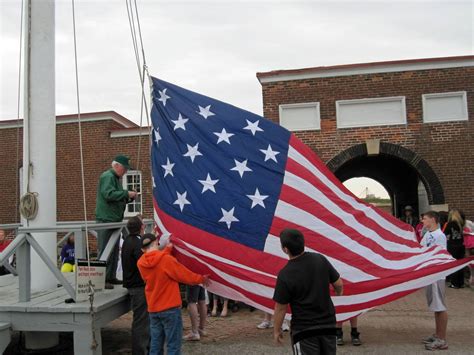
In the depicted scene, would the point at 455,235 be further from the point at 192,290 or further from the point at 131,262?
the point at 131,262

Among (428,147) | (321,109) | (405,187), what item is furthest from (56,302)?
(405,187)

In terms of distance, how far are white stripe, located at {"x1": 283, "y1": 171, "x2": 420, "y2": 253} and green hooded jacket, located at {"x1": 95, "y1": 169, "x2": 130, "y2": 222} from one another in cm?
207

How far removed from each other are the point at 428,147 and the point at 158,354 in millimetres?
10546

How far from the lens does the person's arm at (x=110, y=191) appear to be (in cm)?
575

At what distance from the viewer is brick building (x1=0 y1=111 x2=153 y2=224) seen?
17.0 metres

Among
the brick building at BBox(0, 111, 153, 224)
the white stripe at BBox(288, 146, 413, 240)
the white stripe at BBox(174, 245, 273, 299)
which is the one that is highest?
the brick building at BBox(0, 111, 153, 224)

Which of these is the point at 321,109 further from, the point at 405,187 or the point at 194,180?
the point at 194,180

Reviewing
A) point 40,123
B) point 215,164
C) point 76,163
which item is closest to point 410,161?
point 215,164

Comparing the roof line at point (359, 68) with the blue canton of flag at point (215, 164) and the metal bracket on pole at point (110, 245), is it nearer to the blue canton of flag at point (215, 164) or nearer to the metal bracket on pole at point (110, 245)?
the blue canton of flag at point (215, 164)

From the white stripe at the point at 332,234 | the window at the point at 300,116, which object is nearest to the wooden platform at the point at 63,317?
the white stripe at the point at 332,234

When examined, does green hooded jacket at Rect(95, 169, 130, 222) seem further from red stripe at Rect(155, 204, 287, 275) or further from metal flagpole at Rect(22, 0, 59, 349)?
red stripe at Rect(155, 204, 287, 275)

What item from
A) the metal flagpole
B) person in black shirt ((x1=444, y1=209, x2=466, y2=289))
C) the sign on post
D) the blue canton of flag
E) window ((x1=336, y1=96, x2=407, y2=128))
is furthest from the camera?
window ((x1=336, y1=96, x2=407, y2=128))

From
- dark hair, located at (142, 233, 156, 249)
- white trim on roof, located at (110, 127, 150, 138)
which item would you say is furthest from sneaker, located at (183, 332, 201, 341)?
white trim on roof, located at (110, 127, 150, 138)

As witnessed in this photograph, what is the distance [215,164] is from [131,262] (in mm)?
1503
